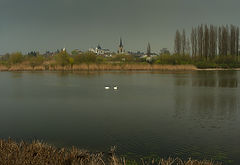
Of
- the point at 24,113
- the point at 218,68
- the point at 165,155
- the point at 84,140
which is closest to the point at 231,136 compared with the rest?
the point at 165,155

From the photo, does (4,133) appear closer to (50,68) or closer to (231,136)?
(231,136)

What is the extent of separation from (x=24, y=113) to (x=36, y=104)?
6.14 ft

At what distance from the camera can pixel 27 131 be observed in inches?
275

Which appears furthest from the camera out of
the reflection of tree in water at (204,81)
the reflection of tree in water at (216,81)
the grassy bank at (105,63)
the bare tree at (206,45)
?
the bare tree at (206,45)

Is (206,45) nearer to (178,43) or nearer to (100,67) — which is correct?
(178,43)

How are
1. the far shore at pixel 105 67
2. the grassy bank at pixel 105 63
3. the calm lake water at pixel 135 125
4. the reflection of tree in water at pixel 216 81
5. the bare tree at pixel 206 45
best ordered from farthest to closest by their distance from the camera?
the bare tree at pixel 206 45 → the grassy bank at pixel 105 63 → the far shore at pixel 105 67 → the reflection of tree in water at pixel 216 81 → the calm lake water at pixel 135 125

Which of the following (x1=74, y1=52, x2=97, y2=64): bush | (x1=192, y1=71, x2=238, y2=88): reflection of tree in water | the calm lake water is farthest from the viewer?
(x1=74, y1=52, x2=97, y2=64): bush

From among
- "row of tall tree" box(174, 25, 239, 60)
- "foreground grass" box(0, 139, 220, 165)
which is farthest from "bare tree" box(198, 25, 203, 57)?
"foreground grass" box(0, 139, 220, 165)

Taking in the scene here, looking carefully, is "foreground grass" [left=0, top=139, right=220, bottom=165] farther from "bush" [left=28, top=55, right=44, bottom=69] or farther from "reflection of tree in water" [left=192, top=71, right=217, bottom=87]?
"bush" [left=28, top=55, right=44, bottom=69]

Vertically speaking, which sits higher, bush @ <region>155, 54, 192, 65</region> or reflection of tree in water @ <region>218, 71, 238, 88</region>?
bush @ <region>155, 54, 192, 65</region>

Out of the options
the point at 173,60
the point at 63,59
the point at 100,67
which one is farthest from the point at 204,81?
the point at 63,59

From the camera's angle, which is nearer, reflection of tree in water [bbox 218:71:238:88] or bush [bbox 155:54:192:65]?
reflection of tree in water [bbox 218:71:238:88]

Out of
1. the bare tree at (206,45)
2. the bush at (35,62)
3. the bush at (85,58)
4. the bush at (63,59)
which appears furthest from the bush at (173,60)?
the bush at (35,62)

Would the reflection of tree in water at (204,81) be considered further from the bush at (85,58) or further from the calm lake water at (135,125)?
the bush at (85,58)
